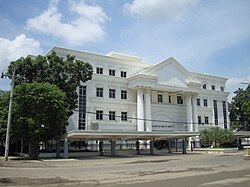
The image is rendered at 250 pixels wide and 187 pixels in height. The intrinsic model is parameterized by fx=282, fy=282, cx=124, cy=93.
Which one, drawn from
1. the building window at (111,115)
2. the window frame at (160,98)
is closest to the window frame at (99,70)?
the building window at (111,115)

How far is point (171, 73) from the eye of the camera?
53719 millimetres

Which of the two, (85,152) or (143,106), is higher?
(143,106)

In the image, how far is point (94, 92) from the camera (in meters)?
47.5

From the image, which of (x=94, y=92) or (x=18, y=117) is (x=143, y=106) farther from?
(x=18, y=117)

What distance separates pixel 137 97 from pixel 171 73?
29.3 ft

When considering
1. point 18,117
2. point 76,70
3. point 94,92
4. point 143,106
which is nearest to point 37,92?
point 18,117

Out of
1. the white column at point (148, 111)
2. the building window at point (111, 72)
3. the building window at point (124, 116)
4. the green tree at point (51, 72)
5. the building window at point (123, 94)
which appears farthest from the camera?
the building window at point (111, 72)

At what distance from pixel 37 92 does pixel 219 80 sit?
158ft

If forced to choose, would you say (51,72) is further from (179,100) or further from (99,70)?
(179,100)

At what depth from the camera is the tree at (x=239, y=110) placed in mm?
69562

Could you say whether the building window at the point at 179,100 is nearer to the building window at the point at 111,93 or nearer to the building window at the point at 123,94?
the building window at the point at 123,94

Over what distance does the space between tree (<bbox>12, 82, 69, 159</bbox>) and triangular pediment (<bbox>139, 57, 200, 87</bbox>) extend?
2314 centimetres

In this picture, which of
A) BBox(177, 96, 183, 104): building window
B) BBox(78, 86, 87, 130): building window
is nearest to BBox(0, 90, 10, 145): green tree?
BBox(78, 86, 87, 130): building window

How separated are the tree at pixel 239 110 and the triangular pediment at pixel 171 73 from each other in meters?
21.8
